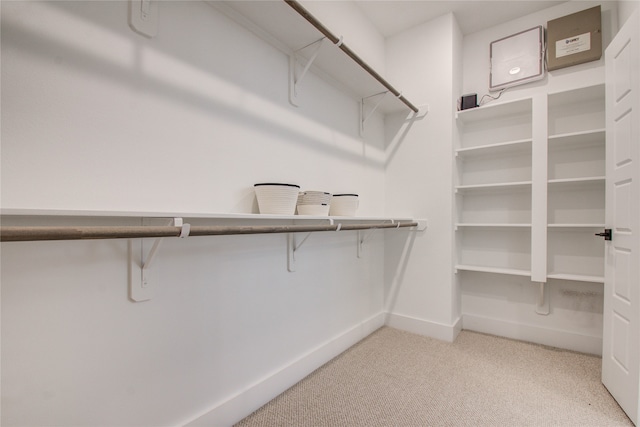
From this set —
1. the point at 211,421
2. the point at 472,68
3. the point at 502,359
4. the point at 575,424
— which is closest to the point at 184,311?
the point at 211,421

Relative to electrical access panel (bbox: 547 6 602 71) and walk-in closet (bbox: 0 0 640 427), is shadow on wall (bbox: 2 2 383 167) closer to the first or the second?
walk-in closet (bbox: 0 0 640 427)

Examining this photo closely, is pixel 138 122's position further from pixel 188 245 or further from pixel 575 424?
pixel 575 424

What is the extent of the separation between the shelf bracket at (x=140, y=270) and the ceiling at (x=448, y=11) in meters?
2.23

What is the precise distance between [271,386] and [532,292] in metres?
2.06

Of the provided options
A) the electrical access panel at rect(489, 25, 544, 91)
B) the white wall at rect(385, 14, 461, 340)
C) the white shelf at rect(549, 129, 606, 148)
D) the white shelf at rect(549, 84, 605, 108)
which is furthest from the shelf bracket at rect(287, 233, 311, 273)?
the electrical access panel at rect(489, 25, 544, 91)

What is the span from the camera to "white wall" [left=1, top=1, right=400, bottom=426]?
2.57 feet

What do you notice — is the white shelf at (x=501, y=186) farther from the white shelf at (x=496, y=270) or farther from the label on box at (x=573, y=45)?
the label on box at (x=573, y=45)

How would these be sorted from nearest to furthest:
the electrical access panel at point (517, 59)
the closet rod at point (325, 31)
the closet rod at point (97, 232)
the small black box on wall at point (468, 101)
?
1. the closet rod at point (97, 232)
2. the closet rod at point (325, 31)
3. the electrical access panel at point (517, 59)
4. the small black box on wall at point (468, 101)

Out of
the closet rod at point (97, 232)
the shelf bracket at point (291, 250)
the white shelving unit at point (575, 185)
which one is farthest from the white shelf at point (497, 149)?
the closet rod at point (97, 232)

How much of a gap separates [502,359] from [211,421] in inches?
71.6

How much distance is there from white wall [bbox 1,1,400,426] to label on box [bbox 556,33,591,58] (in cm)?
188

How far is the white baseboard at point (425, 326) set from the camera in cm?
218

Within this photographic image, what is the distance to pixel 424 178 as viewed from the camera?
2316mm

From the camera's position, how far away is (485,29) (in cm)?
240
